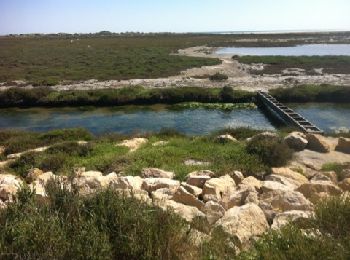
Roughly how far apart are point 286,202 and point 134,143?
1019cm

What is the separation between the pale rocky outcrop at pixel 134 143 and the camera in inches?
640

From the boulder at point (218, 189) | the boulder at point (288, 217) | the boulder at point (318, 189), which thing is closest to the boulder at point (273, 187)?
the boulder at point (318, 189)

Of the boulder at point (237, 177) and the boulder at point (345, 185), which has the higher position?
the boulder at point (345, 185)

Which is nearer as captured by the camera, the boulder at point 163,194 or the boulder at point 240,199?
the boulder at point 240,199

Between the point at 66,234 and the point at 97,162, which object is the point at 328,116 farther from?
the point at 66,234

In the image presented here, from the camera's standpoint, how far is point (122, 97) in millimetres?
30734

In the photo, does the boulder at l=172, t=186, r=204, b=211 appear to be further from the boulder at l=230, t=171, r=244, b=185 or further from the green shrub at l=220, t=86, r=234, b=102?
the green shrub at l=220, t=86, r=234, b=102

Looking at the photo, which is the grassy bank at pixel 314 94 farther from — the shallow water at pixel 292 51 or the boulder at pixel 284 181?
the shallow water at pixel 292 51

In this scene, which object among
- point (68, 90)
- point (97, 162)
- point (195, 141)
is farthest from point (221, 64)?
point (97, 162)

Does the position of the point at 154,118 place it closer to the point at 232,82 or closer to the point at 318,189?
the point at 232,82

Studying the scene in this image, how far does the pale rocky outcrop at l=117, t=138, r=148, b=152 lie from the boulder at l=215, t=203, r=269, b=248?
925 centimetres

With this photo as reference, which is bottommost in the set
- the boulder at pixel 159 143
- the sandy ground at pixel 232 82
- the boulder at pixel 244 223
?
the sandy ground at pixel 232 82

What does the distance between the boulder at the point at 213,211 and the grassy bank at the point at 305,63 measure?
3795 cm

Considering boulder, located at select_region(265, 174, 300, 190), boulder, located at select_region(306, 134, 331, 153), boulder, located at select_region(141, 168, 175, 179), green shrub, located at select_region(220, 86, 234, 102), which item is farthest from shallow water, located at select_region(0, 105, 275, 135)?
boulder, located at select_region(265, 174, 300, 190)
